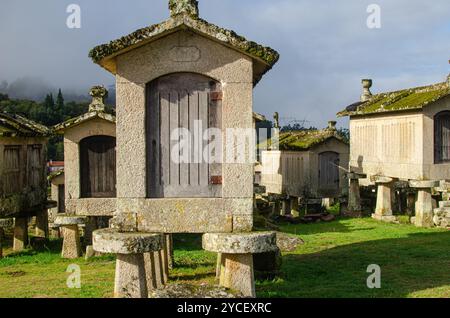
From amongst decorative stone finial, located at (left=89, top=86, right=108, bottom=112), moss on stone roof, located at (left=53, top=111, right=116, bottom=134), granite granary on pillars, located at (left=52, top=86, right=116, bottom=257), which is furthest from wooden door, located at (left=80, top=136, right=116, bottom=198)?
decorative stone finial, located at (left=89, top=86, right=108, bottom=112)

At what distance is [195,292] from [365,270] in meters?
4.66

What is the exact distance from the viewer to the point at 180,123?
26.9ft

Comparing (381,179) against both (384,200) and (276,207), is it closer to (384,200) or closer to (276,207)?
(384,200)

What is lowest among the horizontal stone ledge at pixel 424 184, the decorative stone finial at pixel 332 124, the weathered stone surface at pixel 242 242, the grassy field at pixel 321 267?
the grassy field at pixel 321 267

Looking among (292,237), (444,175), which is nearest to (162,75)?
(292,237)

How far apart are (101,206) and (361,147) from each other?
10.0 meters

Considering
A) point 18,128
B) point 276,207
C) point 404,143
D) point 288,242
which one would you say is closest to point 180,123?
point 288,242

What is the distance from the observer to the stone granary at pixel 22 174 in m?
15.6

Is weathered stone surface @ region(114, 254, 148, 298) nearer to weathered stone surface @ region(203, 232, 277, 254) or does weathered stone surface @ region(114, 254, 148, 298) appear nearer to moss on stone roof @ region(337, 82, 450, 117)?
weathered stone surface @ region(203, 232, 277, 254)

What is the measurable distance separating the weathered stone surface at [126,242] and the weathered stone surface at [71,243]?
7.00m

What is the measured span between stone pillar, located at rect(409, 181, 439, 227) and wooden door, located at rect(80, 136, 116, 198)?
806 cm

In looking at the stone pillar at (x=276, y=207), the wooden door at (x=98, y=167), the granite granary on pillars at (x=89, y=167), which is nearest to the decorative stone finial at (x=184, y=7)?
the granite granary on pillars at (x=89, y=167)

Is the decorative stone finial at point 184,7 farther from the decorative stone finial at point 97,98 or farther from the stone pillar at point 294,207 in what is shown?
the stone pillar at point 294,207

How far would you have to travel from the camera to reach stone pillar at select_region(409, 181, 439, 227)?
53.8 ft
